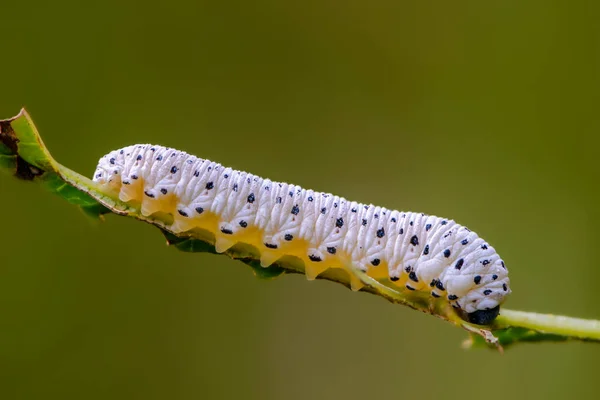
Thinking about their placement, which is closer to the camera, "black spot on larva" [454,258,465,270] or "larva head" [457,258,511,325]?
"larva head" [457,258,511,325]

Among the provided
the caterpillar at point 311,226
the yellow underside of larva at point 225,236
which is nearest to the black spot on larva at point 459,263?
the caterpillar at point 311,226

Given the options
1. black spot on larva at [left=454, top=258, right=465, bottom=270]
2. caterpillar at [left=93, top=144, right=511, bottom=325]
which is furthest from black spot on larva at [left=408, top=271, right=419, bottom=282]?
black spot on larva at [left=454, top=258, right=465, bottom=270]

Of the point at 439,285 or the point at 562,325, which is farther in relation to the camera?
the point at 439,285

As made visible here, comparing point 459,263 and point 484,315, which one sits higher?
point 459,263

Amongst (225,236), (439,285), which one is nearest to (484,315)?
(439,285)

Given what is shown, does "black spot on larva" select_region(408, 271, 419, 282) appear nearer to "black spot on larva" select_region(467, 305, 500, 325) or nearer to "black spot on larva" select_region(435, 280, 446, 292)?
"black spot on larva" select_region(435, 280, 446, 292)

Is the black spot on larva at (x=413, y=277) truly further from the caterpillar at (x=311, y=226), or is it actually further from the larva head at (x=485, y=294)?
the larva head at (x=485, y=294)

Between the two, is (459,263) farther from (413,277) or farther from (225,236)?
(225,236)
